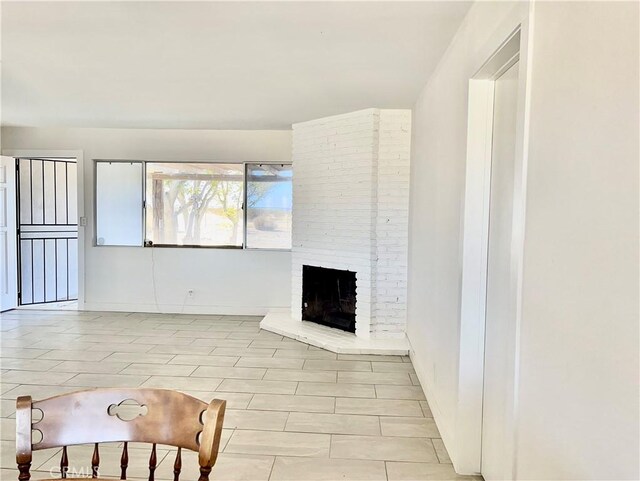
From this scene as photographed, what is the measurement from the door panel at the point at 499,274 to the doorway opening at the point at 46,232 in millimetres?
5813

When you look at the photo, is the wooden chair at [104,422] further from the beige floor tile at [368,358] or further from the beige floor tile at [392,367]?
the beige floor tile at [368,358]

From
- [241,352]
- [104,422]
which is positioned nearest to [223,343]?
[241,352]

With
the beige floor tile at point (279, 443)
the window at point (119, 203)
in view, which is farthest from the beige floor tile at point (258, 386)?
the window at point (119, 203)

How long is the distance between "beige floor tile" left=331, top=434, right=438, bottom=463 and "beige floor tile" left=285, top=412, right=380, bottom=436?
0.07 metres

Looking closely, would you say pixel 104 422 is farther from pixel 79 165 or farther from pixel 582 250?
pixel 79 165

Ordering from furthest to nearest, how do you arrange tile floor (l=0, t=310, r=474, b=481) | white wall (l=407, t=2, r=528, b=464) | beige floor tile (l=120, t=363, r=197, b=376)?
beige floor tile (l=120, t=363, r=197, b=376) < tile floor (l=0, t=310, r=474, b=481) < white wall (l=407, t=2, r=528, b=464)

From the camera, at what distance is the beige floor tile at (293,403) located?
2.95 m

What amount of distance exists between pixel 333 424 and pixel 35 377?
8.14 ft

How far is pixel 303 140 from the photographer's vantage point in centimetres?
494

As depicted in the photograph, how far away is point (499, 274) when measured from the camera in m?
1.99

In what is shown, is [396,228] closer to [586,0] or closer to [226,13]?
[226,13]

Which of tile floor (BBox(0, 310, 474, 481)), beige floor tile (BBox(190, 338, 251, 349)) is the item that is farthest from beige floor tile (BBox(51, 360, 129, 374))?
beige floor tile (BBox(190, 338, 251, 349))

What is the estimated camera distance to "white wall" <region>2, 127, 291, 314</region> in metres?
5.62

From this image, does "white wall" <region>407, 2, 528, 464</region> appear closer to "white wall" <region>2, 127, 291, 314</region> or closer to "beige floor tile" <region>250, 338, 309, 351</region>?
"beige floor tile" <region>250, 338, 309, 351</region>
